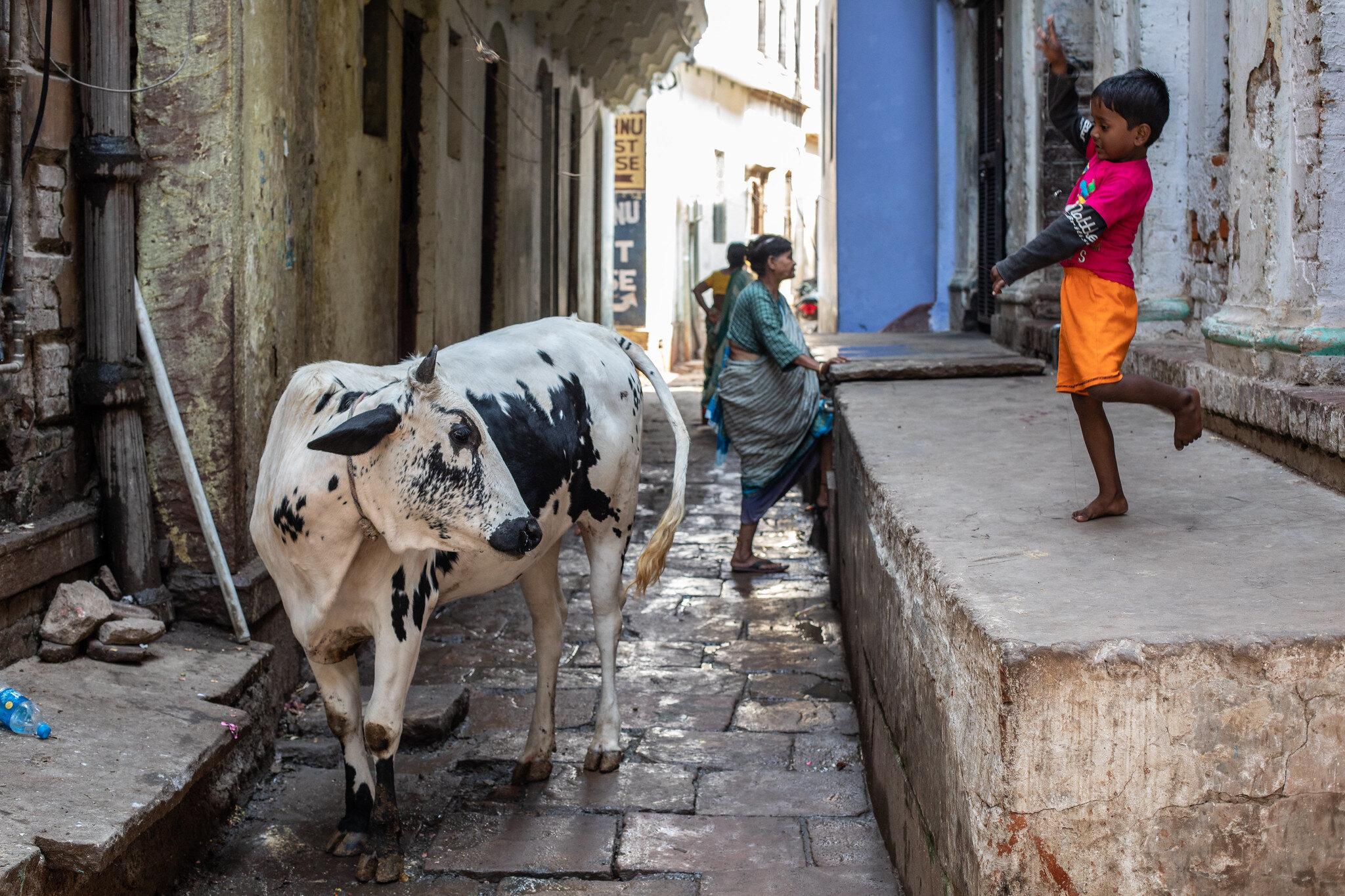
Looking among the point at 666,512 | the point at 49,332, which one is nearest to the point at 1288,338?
the point at 666,512

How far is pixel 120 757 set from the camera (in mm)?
3244

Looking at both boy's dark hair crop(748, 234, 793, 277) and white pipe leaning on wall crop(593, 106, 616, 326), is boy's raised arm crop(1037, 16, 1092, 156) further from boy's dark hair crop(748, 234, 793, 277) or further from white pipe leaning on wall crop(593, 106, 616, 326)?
white pipe leaning on wall crop(593, 106, 616, 326)

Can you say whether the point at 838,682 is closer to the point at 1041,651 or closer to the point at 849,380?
the point at 849,380

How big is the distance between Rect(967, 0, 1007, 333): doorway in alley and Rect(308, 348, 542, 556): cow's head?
7233 millimetres

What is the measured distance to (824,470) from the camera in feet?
23.7

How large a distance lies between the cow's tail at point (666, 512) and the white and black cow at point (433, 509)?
0.05 feet

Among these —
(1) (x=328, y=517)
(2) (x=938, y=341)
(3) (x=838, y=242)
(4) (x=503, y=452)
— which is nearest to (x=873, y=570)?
(4) (x=503, y=452)

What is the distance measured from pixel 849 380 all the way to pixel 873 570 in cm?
324

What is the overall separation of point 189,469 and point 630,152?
17120 millimetres

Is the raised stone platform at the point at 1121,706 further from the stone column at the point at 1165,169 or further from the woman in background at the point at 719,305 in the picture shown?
the woman in background at the point at 719,305

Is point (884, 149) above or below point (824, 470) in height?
above

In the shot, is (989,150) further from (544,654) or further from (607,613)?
(544,654)

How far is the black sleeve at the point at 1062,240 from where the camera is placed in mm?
3143

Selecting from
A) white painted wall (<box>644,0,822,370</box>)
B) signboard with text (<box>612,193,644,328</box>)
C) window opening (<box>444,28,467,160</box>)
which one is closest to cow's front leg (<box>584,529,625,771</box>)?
window opening (<box>444,28,467,160</box>)
